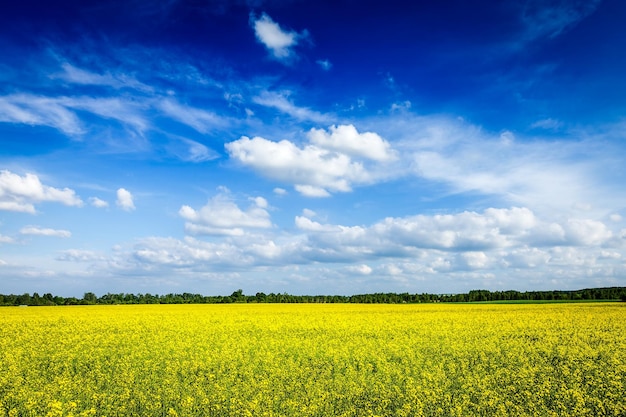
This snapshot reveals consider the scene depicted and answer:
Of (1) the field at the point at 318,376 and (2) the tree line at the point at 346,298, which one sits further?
(2) the tree line at the point at 346,298

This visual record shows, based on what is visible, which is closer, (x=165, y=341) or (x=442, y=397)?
(x=442, y=397)

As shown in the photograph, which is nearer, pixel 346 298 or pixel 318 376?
pixel 318 376

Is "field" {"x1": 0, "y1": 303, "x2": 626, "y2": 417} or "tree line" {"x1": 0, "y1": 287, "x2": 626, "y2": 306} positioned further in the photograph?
"tree line" {"x1": 0, "y1": 287, "x2": 626, "y2": 306}

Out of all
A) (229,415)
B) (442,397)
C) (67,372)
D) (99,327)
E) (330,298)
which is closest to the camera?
(229,415)

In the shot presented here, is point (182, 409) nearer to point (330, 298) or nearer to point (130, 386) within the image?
point (130, 386)

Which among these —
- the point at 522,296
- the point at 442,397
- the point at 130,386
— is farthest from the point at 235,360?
the point at 522,296

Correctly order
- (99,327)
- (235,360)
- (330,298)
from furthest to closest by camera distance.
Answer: (330,298), (99,327), (235,360)

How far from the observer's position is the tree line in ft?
324

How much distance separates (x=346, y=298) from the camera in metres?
110

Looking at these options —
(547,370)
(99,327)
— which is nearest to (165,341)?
(99,327)

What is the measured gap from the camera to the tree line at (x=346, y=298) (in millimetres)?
98688

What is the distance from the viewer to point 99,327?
32406 mm

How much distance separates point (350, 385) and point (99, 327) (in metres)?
25.8

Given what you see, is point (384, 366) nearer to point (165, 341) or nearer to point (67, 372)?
point (67, 372)
